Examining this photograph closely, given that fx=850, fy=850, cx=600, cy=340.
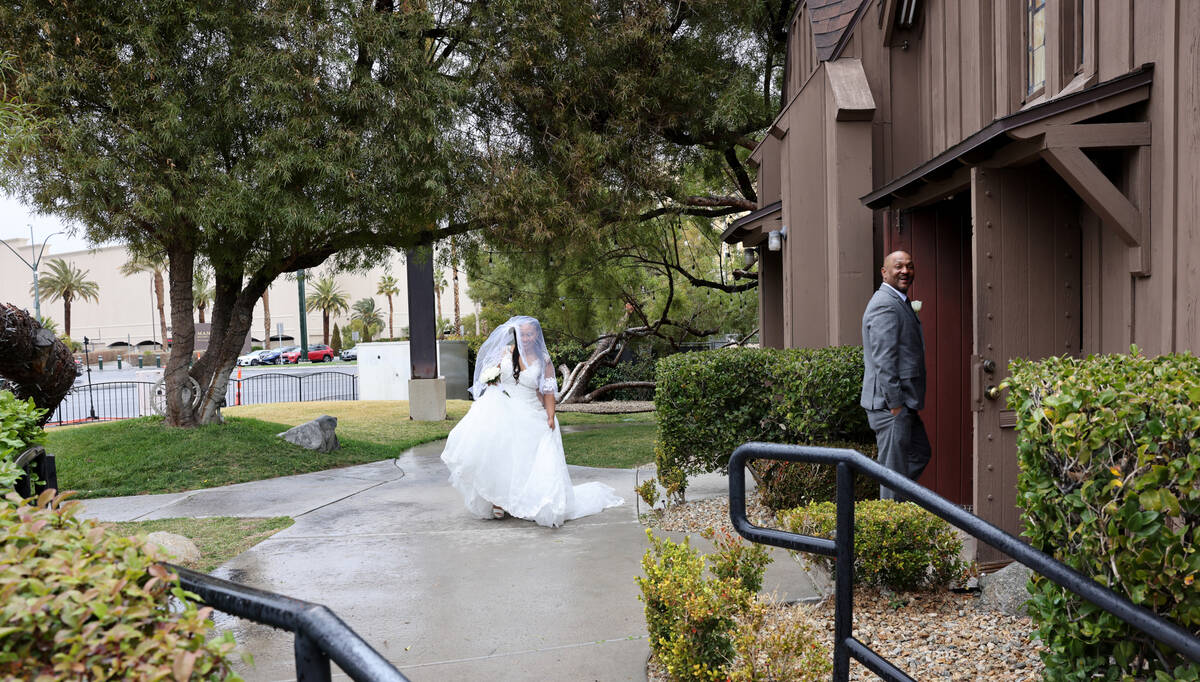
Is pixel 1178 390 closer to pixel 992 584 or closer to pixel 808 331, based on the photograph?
pixel 992 584

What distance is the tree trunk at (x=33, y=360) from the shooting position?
20.5 ft

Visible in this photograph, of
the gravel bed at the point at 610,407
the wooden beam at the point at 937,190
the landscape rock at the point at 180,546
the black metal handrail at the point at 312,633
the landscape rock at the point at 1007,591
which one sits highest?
the wooden beam at the point at 937,190

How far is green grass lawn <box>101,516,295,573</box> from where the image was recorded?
21.9 ft

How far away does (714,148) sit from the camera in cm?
1462

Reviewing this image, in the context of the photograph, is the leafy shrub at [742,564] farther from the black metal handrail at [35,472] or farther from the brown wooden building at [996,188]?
the black metal handrail at [35,472]

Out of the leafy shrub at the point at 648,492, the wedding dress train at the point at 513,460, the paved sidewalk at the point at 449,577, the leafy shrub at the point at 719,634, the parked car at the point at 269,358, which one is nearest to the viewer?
the leafy shrub at the point at 719,634

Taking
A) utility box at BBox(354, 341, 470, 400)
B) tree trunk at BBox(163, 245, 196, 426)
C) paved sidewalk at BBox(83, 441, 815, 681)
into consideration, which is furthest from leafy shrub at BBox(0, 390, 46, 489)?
utility box at BBox(354, 341, 470, 400)

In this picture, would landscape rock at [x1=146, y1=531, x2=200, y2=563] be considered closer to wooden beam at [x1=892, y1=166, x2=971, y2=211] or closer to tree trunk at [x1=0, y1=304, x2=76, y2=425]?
tree trunk at [x1=0, y1=304, x2=76, y2=425]

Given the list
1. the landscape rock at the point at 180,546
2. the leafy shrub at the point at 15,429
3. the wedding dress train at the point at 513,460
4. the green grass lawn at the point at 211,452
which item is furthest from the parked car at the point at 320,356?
the leafy shrub at the point at 15,429

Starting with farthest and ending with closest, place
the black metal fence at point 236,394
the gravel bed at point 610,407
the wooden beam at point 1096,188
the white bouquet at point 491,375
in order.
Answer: the black metal fence at point 236,394 → the gravel bed at point 610,407 → the white bouquet at point 491,375 → the wooden beam at point 1096,188

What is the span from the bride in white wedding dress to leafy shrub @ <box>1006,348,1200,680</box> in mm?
5240

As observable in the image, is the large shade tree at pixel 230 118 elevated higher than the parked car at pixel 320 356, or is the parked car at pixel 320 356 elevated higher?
the large shade tree at pixel 230 118

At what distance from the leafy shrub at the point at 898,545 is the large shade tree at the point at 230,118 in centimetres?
757

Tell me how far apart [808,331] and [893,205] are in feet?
5.26
